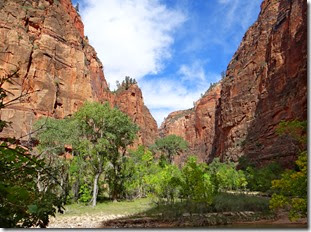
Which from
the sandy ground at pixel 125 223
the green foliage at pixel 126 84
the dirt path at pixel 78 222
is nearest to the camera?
the dirt path at pixel 78 222

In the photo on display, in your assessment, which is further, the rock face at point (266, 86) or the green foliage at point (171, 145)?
the green foliage at point (171, 145)

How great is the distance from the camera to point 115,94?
76.8 meters

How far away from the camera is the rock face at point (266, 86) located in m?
41.7

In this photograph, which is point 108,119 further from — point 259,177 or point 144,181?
point 259,177

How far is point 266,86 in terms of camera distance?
169 feet

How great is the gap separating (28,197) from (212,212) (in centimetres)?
1500

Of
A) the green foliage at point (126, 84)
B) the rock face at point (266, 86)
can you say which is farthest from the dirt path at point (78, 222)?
the green foliage at point (126, 84)

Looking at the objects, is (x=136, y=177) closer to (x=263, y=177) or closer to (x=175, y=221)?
(x=175, y=221)

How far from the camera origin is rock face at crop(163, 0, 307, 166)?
41719 mm

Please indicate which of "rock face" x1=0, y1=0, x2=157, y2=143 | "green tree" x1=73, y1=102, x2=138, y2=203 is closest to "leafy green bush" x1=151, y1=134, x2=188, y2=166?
"rock face" x1=0, y1=0, x2=157, y2=143

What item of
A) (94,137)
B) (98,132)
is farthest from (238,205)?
(94,137)

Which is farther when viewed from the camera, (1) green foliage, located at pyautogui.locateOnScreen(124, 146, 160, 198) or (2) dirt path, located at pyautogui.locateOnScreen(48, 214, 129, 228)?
(1) green foliage, located at pyautogui.locateOnScreen(124, 146, 160, 198)

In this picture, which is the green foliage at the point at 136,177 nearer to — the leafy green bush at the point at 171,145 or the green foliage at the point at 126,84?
the leafy green bush at the point at 171,145

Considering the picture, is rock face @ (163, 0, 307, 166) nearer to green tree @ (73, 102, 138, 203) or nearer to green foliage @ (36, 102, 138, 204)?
green foliage @ (36, 102, 138, 204)
